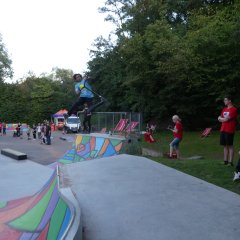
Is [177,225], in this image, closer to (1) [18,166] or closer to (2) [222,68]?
(1) [18,166]

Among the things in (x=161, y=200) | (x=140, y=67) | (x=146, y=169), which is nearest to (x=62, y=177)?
(x=146, y=169)

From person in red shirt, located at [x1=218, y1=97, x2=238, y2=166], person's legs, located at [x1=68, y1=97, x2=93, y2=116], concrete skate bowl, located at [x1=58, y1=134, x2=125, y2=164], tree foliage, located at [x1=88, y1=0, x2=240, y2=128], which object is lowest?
concrete skate bowl, located at [x1=58, y1=134, x2=125, y2=164]

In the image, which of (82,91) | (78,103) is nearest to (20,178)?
(78,103)

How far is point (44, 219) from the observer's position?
5.37 metres

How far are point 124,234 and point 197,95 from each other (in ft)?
95.2

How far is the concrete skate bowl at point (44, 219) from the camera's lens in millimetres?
4484

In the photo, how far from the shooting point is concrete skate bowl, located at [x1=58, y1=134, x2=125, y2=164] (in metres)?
14.4

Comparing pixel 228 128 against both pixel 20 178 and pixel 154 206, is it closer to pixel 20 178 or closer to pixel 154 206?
pixel 154 206

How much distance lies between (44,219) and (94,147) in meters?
10.4

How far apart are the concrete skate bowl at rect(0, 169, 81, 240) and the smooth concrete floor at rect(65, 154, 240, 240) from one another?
0.49m

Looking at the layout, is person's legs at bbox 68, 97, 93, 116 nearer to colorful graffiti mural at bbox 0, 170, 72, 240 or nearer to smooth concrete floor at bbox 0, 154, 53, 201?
smooth concrete floor at bbox 0, 154, 53, 201

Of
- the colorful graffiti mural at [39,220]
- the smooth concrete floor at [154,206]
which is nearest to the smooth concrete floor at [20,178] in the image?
the smooth concrete floor at [154,206]

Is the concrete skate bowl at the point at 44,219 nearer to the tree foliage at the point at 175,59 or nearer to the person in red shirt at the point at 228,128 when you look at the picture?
the person in red shirt at the point at 228,128

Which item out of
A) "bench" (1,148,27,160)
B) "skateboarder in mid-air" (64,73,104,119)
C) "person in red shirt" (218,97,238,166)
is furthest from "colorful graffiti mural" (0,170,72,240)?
"bench" (1,148,27,160)
